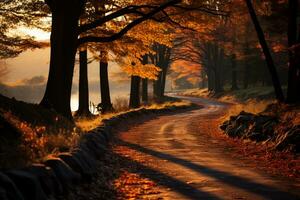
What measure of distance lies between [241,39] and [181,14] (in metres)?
30.8

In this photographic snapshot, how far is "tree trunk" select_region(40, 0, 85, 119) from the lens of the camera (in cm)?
1630

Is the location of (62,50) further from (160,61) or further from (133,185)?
(160,61)

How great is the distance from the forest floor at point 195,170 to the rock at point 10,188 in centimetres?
186

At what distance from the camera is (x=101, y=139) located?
567 inches

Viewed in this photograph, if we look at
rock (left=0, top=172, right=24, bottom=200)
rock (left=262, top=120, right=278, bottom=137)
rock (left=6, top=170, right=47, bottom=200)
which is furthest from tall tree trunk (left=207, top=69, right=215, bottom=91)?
rock (left=0, top=172, right=24, bottom=200)

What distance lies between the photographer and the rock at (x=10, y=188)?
5953 millimetres

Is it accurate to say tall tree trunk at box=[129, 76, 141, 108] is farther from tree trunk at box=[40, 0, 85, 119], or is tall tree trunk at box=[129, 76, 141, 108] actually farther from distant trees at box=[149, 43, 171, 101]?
tree trunk at box=[40, 0, 85, 119]

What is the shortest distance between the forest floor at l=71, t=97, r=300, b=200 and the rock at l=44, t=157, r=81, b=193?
0.26 m

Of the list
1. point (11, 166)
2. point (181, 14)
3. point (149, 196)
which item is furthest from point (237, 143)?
point (11, 166)

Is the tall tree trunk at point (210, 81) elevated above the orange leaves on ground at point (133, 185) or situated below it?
above

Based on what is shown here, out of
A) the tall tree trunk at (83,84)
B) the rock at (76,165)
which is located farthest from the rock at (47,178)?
the tall tree trunk at (83,84)

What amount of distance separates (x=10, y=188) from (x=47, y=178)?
104 centimetres

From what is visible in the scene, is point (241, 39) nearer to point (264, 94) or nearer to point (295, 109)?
point (264, 94)

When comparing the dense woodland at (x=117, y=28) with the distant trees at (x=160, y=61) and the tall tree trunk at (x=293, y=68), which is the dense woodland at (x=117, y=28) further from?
the distant trees at (x=160, y=61)
